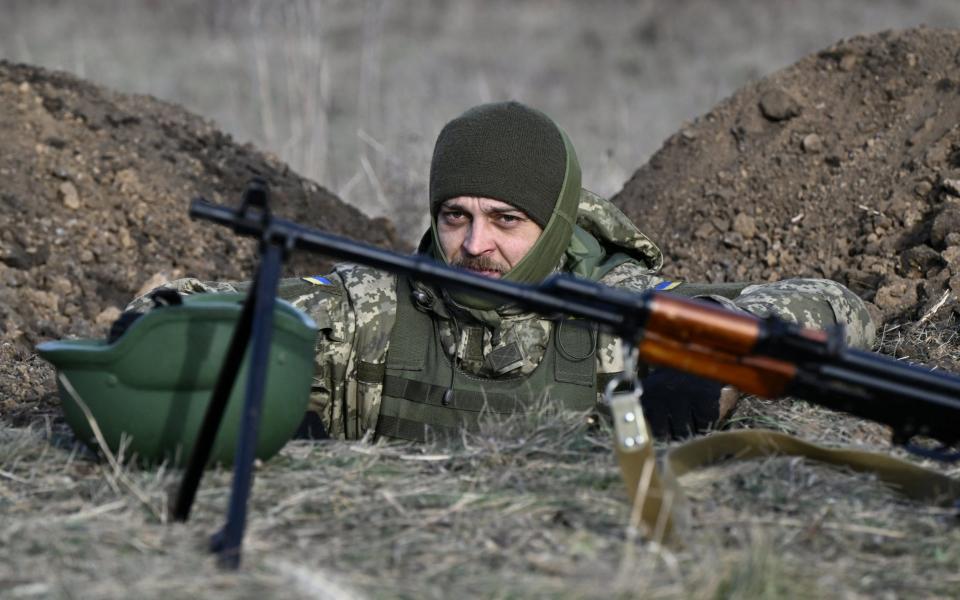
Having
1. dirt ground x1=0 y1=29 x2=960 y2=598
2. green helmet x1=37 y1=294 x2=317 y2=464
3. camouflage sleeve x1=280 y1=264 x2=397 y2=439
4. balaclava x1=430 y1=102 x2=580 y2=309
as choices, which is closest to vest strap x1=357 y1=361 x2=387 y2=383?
camouflage sleeve x1=280 y1=264 x2=397 y2=439

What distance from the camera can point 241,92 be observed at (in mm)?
17766

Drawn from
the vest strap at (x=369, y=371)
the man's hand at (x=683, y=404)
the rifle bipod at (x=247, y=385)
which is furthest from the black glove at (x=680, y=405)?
the rifle bipod at (x=247, y=385)

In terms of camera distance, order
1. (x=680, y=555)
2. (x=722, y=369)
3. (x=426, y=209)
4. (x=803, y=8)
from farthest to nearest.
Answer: (x=803, y=8) < (x=426, y=209) < (x=722, y=369) < (x=680, y=555)

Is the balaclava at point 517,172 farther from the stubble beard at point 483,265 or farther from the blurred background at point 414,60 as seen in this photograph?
the blurred background at point 414,60

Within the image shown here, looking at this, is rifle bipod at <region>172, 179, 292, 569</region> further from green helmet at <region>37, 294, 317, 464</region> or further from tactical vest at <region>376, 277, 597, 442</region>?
tactical vest at <region>376, 277, 597, 442</region>

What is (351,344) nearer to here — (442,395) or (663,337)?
(442,395)

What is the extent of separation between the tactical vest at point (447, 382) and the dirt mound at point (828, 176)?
6.00 ft

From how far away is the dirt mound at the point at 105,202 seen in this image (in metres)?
6.38

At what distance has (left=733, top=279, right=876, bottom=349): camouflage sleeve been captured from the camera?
4469mm

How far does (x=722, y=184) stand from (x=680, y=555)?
4.68 metres

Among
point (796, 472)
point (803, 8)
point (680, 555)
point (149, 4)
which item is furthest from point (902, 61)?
point (149, 4)

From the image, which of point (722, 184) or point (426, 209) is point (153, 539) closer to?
point (722, 184)

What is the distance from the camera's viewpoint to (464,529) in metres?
2.76

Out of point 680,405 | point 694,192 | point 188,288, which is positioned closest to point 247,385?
point 680,405
